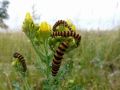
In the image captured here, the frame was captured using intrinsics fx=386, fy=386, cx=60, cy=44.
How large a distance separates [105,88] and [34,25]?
6.65ft

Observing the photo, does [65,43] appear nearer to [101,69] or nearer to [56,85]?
[56,85]

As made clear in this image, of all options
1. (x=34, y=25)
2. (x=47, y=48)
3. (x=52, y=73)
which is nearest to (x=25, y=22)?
(x=34, y=25)

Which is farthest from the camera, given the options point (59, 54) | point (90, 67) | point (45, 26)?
point (90, 67)

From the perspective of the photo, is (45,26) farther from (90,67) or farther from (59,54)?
(90,67)

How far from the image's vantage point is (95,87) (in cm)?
398

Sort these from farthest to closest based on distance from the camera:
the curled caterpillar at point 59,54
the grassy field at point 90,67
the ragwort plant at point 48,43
A: the grassy field at point 90,67
the ragwort plant at point 48,43
the curled caterpillar at point 59,54

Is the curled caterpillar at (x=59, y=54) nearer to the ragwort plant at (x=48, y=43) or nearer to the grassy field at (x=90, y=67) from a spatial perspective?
the ragwort plant at (x=48, y=43)

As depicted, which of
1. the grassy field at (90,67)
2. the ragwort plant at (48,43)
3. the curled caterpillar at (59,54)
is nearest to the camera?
the curled caterpillar at (59,54)

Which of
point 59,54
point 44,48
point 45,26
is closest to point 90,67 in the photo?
point 44,48

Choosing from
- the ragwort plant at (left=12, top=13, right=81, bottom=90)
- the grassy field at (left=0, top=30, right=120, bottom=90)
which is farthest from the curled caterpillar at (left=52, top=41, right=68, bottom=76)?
the grassy field at (left=0, top=30, right=120, bottom=90)

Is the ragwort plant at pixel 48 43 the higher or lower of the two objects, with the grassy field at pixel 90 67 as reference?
higher

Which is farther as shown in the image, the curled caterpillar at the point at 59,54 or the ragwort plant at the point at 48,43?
the ragwort plant at the point at 48,43

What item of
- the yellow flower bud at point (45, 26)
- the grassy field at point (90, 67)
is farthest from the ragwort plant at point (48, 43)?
the grassy field at point (90, 67)

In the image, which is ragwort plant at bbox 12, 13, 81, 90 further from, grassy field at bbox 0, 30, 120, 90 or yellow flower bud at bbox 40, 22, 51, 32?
grassy field at bbox 0, 30, 120, 90
